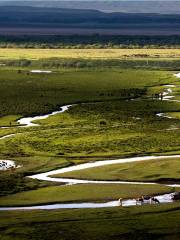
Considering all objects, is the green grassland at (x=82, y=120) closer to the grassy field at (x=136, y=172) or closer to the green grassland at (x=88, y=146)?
the green grassland at (x=88, y=146)

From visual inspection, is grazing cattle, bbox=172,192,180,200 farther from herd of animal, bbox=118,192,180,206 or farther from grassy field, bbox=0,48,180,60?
grassy field, bbox=0,48,180,60

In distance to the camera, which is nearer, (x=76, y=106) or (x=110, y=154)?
(x=110, y=154)

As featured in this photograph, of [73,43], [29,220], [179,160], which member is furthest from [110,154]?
[73,43]

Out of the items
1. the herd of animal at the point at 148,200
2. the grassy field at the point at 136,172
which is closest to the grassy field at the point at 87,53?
the grassy field at the point at 136,172

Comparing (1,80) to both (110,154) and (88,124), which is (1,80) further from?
(110,154)

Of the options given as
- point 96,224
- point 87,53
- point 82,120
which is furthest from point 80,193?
point 87,53

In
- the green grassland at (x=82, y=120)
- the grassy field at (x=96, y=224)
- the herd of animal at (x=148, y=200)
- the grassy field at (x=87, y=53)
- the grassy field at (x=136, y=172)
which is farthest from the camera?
the grassy field at (x=87, y=53)

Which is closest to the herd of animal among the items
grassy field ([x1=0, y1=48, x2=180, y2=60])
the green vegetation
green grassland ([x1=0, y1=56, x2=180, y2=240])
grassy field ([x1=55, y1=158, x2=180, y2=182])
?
the green vegetation
